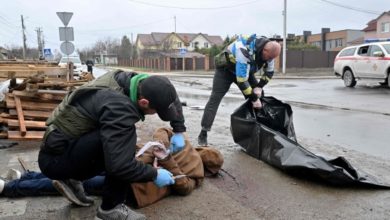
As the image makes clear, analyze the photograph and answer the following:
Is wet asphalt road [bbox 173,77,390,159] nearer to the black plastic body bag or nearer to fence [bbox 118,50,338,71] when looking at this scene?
the black plastic body bag

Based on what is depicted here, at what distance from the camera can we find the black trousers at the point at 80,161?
9.55ft

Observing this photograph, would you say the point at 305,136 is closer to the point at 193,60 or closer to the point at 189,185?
the point at 189,185

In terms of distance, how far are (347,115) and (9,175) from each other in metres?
7.27

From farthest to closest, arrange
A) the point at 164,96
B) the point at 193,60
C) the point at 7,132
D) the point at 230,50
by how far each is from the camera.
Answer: the point at 193,60 → the point at 7,132 → the point at 230,50 → the point at 164,96

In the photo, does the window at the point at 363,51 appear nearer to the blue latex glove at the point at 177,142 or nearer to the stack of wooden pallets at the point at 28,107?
the stack of wooden pallets at the point at 28,107

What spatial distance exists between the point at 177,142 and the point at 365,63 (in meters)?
14.3

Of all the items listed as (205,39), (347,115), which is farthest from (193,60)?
(205,39)

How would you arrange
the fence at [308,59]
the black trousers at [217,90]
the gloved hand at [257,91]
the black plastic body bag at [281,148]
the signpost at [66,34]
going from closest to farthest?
1. the black plastic body bag at [281,148]
2. the gloved hand at [257,91]
3. the black trousers at [217,90]
4. the signpost at [66,34]
5. the fence at [308,59]

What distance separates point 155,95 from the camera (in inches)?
107

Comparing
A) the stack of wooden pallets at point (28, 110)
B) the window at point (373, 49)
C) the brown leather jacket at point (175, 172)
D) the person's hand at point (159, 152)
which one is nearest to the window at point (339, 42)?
the window at point (373, 49)

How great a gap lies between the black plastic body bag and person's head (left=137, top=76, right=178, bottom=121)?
188cm

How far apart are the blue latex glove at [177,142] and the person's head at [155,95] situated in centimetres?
82

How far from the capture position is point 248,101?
530 centimetres

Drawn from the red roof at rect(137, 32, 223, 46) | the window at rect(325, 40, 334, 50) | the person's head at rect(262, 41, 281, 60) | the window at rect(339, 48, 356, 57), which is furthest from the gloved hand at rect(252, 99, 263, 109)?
the red roof at rect(137, 32, 223, 46)
